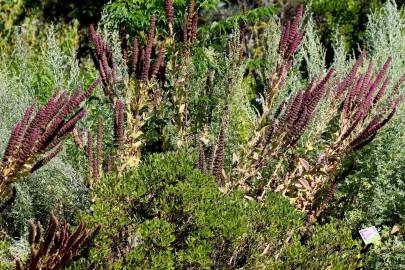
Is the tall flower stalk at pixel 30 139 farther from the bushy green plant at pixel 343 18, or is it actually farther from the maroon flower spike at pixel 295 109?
the bushy green plant at pixel 343 18

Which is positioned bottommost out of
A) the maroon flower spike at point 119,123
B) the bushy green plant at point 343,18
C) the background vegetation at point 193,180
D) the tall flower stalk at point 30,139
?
the bushy green plant at point 343,18

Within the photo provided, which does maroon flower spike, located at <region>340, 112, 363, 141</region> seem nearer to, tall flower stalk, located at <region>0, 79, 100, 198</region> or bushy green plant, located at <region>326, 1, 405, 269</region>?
bushy green plant, located at <region>326, 1, 405, 269</region>

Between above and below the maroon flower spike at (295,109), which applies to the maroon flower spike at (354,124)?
below

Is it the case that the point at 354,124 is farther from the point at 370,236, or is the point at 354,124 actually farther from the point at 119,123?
the point at 119,123

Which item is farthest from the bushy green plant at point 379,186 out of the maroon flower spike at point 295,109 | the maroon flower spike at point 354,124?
the maroon flower spike at point 295,109

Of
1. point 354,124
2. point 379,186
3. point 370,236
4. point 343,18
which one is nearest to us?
point 354,124

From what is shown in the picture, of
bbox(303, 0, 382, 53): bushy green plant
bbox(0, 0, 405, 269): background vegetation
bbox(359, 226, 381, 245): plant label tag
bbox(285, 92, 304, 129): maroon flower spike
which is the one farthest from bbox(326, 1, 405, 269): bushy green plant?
bbox(303, 0, 382, 53): bushy green plant

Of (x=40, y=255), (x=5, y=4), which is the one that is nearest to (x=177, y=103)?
(x=40, y=255)

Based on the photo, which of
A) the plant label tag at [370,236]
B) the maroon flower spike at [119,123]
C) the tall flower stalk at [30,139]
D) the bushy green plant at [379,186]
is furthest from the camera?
the bushy green plant at [379,186]

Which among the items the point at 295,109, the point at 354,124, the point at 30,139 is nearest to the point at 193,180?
the point at 295,109

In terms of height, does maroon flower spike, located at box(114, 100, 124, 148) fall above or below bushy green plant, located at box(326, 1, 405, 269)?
above

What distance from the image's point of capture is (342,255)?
3.05 meters

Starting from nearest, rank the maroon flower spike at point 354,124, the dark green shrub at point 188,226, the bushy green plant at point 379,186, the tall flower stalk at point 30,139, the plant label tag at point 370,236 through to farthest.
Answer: the tall flower stalk at point 30,139, the dark green shrub at point 188,226, the maroon flower spike at point 354,124, the plant label tag at point 370,236, the bushy green plant at point 379,186

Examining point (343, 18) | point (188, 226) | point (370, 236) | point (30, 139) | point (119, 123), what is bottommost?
point (343, 18)
